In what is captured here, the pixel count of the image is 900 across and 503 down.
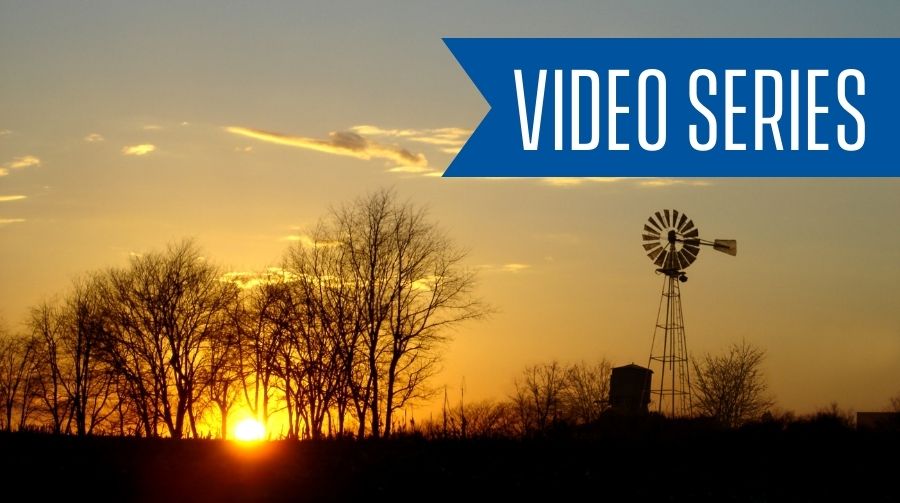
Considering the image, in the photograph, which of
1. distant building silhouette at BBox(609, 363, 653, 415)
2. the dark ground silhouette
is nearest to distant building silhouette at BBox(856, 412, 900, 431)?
the dark ground silhouette

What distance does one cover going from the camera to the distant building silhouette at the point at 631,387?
80.4 metres

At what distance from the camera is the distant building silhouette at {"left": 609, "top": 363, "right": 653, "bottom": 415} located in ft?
264

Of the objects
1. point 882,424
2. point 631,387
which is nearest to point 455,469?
point 882,424

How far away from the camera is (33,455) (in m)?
19.2

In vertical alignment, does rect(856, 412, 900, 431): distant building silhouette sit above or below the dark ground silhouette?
above

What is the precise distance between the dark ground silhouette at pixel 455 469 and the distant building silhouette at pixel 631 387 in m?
59.0

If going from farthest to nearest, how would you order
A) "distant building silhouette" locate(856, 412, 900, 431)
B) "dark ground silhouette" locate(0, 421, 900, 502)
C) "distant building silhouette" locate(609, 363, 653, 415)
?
"distant building silhouette" locate(609, 363, 653, 415) → "distant building silhouette" locate(856, 412, 900, 431) → "dark ground silhouette" locate(0, 421, 900, 502)

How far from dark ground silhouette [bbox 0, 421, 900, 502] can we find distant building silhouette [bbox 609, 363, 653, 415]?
194 ft

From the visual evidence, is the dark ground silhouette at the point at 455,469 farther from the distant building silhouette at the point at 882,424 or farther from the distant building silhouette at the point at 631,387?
the distant building silhouette at the point at 631,387

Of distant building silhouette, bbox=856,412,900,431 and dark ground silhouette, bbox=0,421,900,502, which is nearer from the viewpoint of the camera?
dark ground silhouette, bbox=0,421,900,502

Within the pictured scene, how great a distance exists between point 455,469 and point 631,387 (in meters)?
64.5

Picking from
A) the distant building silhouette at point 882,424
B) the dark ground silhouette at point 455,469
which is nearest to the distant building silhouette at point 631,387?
the distant building silhouette at point 882,424

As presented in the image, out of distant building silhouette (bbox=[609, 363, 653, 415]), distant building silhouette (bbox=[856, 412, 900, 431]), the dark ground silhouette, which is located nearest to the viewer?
the dark ground silhouette

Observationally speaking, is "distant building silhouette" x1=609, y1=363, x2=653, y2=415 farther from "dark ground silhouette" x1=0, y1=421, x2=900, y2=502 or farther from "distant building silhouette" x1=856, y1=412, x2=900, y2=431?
"dark ground silhouette" x1=0, y1=421, x2=900, y2=502
